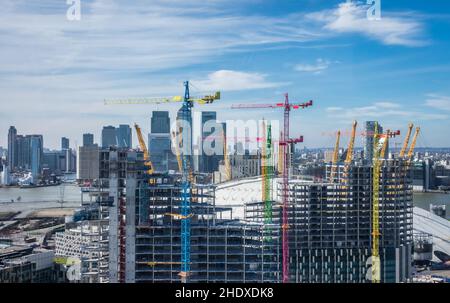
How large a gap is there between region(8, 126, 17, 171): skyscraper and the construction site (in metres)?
0.88

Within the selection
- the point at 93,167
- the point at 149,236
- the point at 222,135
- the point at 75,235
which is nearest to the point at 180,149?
the point at 222,135

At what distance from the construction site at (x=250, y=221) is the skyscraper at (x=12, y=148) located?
34.8 inches

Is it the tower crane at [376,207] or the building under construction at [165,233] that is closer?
the building under construction at [165,233]

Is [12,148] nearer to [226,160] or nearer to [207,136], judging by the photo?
[207,136]

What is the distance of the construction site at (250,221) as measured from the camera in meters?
5.27

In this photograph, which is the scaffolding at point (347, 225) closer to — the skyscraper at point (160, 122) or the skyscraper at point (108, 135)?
the skyscraper at point (160, 122)

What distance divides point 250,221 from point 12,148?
306 centimetres

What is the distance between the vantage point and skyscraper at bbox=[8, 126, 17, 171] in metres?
3.35

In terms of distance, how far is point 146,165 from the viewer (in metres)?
5.78

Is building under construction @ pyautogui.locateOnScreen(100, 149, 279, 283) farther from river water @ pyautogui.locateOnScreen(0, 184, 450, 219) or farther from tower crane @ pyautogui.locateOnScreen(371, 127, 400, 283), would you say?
tower crane @ pyautogui.locateOnScreen(371, 127, 400, 283)

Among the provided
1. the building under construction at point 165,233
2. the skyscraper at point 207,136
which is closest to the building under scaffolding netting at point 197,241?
the building under construction at point 165,233

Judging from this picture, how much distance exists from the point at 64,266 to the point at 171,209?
1.27 meters

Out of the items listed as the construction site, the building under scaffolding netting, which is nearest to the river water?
the construction site

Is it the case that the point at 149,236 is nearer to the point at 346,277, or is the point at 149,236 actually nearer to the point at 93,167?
the point at 93,167
